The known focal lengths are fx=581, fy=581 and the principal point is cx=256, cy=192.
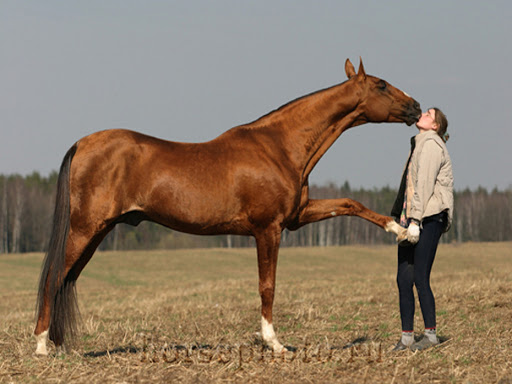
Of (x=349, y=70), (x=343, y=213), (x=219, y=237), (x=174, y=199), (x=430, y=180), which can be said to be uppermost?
(x=349, y=70)

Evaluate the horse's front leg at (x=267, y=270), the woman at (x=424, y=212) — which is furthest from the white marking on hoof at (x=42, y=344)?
the woman at (x=424, y=212)

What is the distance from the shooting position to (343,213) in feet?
22.1

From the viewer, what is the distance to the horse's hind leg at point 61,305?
647 cm

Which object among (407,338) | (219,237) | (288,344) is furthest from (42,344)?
(219,237)

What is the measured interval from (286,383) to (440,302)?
639cm

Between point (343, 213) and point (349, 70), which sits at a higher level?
point (349, 70)

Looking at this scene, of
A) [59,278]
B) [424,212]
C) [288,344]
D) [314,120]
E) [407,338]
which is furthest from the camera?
[288,344]

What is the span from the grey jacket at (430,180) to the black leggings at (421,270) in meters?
0.19

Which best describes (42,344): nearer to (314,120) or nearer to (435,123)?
(314,120)

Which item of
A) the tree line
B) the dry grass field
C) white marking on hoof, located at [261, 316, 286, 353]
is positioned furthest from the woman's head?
the tree line

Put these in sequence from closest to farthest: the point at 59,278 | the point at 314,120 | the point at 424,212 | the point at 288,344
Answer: the point at 59,278, the point at 424,212, the point at 314,120, the point at 288,344

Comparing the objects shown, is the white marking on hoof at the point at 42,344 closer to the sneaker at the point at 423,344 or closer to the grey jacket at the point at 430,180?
the sneaker at the point at 423,344

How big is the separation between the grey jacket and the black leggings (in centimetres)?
19

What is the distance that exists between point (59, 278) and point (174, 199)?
157 centimetres
